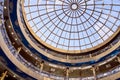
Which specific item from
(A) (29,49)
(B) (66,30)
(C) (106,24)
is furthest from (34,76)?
(C) (106,24)

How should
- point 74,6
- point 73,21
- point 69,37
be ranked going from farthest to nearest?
1. point 69,37
2. point 73,21
3. point 74,6

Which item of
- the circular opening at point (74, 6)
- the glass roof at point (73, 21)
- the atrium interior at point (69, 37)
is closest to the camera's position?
the atrium interior at point (69, 37)

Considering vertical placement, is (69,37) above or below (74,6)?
below

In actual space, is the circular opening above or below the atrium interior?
above

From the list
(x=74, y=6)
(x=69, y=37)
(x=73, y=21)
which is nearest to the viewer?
(x=74, y=6)

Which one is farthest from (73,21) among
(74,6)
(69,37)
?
(69,37)

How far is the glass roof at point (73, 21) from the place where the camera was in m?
32.0

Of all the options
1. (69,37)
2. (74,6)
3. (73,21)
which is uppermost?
(74,6)

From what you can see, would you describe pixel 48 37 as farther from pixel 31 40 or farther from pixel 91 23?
pixel 91 23

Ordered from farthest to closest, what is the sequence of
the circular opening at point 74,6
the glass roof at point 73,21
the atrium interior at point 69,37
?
the glass roof at point 73,21 → the circular opening at point 74,6 → the atrium interior at point 69,37

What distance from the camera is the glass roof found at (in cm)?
3200

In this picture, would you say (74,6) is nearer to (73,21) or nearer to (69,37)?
(73,21)

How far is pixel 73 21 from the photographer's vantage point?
34.2 meters

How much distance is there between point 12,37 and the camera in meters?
29.4
